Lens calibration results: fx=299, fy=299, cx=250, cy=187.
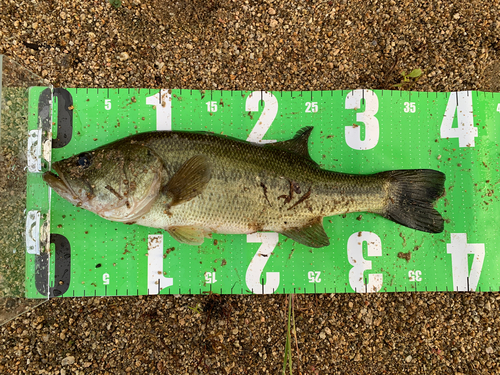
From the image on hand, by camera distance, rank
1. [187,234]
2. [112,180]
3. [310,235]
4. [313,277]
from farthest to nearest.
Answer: [313,277] → [310,235] → [187,234] → [112,180]

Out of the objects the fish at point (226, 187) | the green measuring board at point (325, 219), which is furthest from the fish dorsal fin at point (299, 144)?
the green measuring board at point (325, 219)

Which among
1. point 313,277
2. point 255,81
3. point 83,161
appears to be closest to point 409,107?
point 255,81

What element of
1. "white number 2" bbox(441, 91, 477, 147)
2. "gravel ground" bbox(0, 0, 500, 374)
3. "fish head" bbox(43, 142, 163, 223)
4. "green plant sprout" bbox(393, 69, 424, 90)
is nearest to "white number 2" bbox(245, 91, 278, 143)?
"gravel ground" bbox(0, 0, 500, 374)

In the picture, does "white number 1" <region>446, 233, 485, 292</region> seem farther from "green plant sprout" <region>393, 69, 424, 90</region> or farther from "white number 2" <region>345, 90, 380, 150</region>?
"green plant sprout" <region>393, 69, 424, 90</region>

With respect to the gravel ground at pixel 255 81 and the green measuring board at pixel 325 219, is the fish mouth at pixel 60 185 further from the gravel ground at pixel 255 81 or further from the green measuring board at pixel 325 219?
the gravel ground at pixel 255 81

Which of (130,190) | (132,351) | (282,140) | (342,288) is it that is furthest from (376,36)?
(132,351)

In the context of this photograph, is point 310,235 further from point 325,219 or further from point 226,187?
point 226,187
